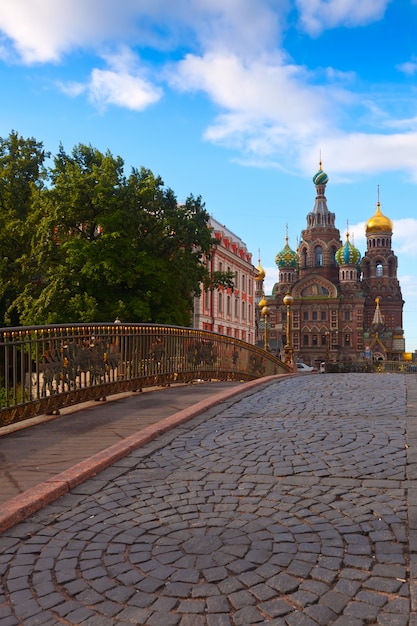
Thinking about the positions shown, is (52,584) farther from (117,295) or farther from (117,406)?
(117,295)

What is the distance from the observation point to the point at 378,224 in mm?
96438

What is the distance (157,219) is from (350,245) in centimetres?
7259

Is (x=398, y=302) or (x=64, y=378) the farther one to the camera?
(x=398, y=302)

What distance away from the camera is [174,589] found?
104 inches

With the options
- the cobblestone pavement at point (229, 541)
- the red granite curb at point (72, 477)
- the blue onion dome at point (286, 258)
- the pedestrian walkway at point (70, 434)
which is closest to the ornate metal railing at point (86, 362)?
the pedestrian walkway at point (70, 434)

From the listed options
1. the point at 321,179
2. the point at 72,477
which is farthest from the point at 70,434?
the point at 321,179

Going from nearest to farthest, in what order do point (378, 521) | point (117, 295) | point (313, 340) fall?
point (378, 521)
point (117, 295)
point (313, 340)

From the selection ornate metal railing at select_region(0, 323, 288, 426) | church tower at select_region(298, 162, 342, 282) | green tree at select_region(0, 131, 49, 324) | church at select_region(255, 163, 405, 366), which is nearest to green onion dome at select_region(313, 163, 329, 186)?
church at select_region(255, 163, 405, 366)

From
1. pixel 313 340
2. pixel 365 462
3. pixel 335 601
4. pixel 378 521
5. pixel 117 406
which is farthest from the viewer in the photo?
pixel 313 340

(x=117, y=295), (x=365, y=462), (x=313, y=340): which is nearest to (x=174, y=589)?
(x=365, y=462)

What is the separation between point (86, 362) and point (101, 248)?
59.6 ft

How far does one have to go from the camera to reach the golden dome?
96062 mm

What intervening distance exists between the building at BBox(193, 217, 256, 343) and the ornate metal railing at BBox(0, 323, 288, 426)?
3101 centimetres

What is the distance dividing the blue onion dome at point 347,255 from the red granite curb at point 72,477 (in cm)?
8942
